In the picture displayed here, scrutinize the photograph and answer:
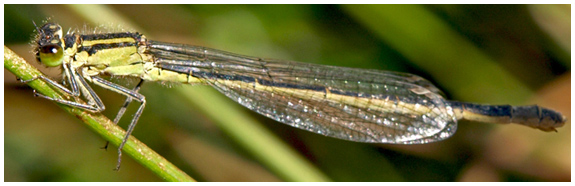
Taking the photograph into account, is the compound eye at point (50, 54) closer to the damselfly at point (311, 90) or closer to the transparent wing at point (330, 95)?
the damselfly at point (311, 90)

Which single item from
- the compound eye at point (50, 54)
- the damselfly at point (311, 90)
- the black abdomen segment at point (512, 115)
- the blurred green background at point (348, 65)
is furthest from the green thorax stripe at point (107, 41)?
the black abdomen segment at point (512, 115)

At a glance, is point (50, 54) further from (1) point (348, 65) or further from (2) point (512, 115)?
(2) point (512, 115)

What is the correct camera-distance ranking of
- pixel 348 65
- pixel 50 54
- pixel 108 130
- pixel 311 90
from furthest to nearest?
pixel 348 65 < pixel 311 90 < pixel 50 54 < pixel 108 130

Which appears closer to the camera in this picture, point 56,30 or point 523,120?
point 56,30

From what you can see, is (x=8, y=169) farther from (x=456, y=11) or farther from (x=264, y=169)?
(x=456, y=11)

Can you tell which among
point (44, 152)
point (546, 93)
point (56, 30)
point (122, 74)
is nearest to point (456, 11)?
point (546, 93)

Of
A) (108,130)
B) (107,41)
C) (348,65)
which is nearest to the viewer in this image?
(108,130)

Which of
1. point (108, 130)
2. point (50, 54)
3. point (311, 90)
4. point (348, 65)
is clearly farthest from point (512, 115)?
point (50, 54)
